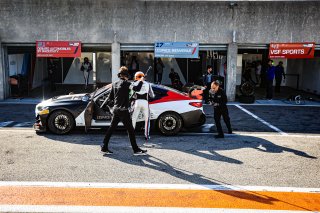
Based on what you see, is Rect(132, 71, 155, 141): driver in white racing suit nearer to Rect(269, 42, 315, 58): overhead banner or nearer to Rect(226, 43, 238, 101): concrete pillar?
Rect(226, 43, 238, 101): concrete pillar

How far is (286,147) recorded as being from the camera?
28.6ft

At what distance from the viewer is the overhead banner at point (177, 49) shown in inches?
619

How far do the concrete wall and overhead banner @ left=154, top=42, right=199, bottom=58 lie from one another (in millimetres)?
241

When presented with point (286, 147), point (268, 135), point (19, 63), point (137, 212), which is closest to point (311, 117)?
→ point (268, 135)

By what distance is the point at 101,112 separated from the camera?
30.7 feet

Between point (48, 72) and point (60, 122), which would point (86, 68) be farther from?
point (60, 122)

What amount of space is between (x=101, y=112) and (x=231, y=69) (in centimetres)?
838

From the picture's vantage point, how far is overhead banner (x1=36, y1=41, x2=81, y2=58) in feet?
51.4

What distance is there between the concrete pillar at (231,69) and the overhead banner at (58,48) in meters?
6.56

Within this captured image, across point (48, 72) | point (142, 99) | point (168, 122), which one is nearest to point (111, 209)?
point (142, 99)

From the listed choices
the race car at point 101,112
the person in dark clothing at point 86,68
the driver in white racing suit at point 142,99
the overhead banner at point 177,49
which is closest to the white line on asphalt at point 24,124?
the race car at point 101,112

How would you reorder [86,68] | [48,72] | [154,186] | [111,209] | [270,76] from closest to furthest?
[111,209] < [154,186] < [270,76] < [48,72] < [86,68]

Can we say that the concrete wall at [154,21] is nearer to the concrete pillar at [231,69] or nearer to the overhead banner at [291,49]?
the overhead banner at [291,49]

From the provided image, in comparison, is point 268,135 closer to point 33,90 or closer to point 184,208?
point 184,208
